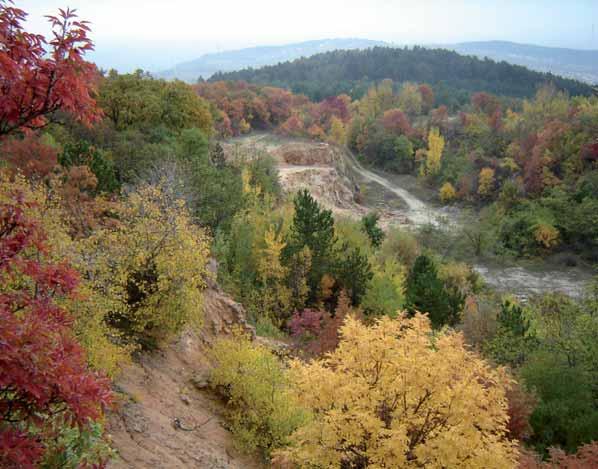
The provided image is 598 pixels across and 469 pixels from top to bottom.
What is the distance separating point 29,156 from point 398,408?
2184cm

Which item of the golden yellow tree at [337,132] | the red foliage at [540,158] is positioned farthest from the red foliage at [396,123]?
the red foliage at [540,158]

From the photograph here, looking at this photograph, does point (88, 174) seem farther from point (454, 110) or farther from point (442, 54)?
point (442, 54)

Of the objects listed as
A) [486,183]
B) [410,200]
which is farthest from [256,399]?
[410,200]

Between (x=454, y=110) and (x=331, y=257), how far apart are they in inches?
3634

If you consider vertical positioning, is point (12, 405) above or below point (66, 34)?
below

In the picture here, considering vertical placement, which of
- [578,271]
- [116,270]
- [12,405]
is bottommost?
[578,271]

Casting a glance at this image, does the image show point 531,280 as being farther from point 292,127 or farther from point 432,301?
point 292,127

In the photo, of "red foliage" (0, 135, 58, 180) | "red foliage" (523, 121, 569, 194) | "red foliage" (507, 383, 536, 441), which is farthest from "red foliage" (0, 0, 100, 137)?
"red foliage" (523, 121, 569, 194)

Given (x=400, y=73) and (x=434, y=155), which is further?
(x=400, y=73)

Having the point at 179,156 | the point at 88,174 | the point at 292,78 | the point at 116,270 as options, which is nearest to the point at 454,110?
the point at 292,78

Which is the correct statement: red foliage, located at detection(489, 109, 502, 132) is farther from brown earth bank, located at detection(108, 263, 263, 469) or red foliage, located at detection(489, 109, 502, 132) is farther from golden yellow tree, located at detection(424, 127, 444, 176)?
brown earth bank, located at detection(108, 263, 263, 469)

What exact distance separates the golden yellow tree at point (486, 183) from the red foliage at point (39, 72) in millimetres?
69371

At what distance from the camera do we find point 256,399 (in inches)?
575

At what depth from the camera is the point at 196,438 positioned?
1354 cm
